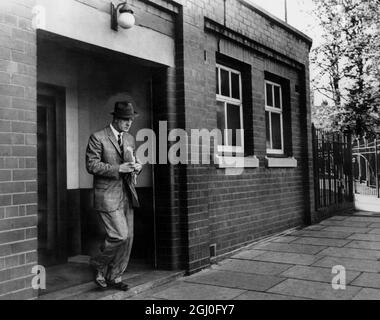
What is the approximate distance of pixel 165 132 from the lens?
18.9 feet

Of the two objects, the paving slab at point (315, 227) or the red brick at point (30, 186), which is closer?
the red brick at point (30, 186)

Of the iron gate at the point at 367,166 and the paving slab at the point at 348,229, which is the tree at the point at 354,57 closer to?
the iron gate at the point at 367,166

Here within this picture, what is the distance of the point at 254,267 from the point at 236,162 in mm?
1805


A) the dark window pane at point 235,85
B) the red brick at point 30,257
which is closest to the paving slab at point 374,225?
the dark window pane at point 235,85

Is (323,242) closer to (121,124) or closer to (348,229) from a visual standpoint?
(348,229)

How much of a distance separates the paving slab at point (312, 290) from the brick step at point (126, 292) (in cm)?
131

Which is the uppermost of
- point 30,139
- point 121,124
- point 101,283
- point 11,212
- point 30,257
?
point 121,124

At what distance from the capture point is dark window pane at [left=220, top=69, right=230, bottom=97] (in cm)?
737

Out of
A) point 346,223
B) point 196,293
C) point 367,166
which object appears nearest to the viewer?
point 196,293

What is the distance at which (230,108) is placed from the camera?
759 centimetres

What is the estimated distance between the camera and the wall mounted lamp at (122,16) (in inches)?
190

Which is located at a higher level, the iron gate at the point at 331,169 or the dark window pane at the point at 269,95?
the dark window pane at the point at 269,95

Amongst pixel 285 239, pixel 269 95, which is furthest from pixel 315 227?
pixel 269 95
